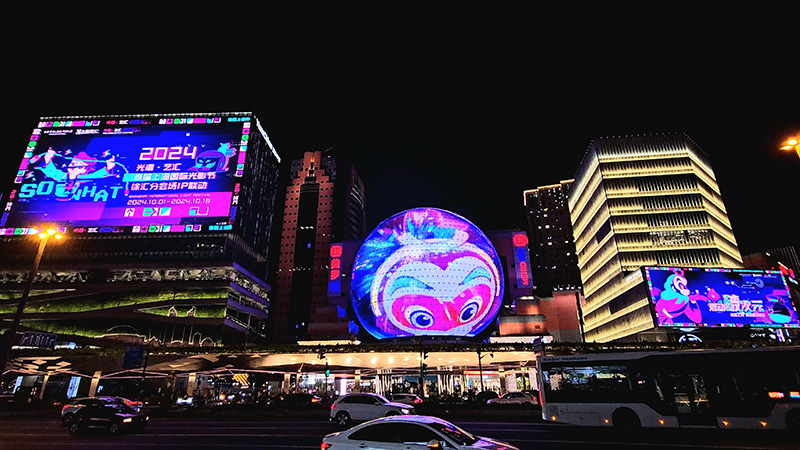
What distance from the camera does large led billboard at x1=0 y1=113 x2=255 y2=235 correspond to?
207 ft

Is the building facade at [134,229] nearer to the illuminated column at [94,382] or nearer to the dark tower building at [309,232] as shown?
the illuminated column at [94,382]

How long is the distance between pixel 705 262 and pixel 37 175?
109m

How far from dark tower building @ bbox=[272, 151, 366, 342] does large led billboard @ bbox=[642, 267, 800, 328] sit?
104167 millimetres

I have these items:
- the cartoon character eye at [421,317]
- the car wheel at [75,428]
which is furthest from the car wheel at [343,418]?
the cartoon character eye at [421,317]

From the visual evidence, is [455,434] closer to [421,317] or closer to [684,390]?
[684,390]

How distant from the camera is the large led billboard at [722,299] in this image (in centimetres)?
4825

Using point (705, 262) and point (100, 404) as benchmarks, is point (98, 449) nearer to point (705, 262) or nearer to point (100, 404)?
point (100, 404)

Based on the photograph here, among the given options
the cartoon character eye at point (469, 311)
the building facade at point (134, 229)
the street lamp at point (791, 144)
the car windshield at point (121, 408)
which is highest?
the building facade at point (134, 229)

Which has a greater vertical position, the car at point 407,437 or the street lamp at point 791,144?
the street lamp at point 791,144

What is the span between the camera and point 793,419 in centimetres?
1453

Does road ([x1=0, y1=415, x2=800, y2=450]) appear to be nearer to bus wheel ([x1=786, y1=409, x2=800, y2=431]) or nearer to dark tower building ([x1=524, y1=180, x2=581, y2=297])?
bus wheel ([x1=786, y1=409, x2=800, y2=431])

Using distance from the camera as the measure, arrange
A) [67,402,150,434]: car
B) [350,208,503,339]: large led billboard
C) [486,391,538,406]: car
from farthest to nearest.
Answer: [350,208,503,339]: large led billboard
[486,391,538,406]: car
[67,402,150,434]: car

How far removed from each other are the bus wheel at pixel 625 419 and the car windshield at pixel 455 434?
11471 mm

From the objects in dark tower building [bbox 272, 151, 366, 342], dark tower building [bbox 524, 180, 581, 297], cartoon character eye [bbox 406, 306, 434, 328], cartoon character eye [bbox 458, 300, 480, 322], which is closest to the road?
cartoon character eye [bbox 406, 306, 434, 328]
